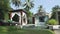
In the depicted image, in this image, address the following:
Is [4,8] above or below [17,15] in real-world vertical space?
above

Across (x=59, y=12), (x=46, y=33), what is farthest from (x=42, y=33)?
(x=59, y=12)

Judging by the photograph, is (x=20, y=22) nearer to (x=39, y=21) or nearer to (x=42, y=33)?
(x=39, y=21)

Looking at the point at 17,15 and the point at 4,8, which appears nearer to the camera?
the point at 4,8

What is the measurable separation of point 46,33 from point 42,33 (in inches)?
16.0

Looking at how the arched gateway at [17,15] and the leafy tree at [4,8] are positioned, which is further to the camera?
the arched gateway at [17,15]

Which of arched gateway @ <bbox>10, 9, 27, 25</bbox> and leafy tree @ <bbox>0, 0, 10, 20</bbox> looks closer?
leafy tree @ <bbox>0, 0, 10, 20</bbox>

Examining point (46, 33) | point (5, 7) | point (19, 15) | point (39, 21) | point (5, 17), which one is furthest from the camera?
point (39, 21)

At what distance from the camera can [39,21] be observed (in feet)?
136

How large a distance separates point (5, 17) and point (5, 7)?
3.54 metres

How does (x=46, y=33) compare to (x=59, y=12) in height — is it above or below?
below

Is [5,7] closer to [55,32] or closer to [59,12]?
[59,12]

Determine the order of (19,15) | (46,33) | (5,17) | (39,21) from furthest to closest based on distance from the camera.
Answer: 1. (39,21)
2. (19,15)
3. (5,17)
4. (46,33)

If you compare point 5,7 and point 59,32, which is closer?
point 59,32

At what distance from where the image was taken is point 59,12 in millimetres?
30844
